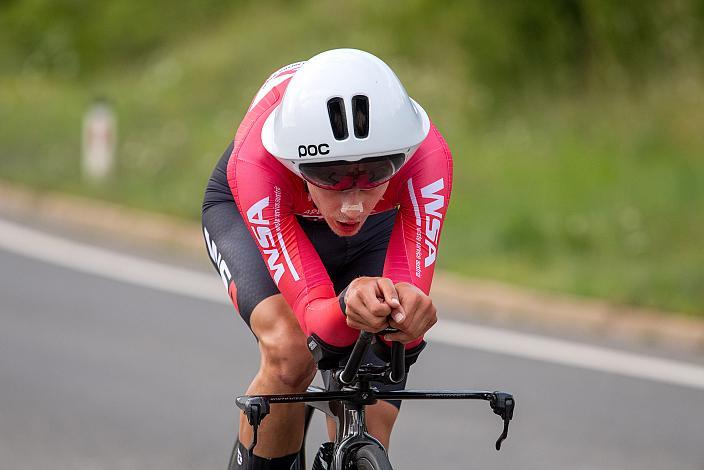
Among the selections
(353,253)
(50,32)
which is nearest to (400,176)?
(353,253)

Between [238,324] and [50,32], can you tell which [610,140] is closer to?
[238,324]

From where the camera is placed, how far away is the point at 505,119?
13.2 meters

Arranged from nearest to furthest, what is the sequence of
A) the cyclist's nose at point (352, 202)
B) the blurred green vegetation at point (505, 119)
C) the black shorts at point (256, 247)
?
the cyclist's nose at point (352, 202) < the black shorts at point (256, 247) < the blurred green vegetation at point (505, 119)

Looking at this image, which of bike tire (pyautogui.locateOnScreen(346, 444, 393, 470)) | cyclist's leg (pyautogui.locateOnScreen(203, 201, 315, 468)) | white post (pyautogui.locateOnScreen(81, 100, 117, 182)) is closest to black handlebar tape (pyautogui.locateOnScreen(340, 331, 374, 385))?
bike tire (pyautogui.locateOnScreen(346, 444, 393, 470))

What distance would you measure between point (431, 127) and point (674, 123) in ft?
27.9

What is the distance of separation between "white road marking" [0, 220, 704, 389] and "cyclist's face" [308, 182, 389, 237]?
14.3 ft

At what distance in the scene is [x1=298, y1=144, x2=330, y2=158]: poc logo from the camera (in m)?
3.73

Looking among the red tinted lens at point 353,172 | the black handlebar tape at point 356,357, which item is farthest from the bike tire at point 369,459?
the red tinted lens at point 353,172

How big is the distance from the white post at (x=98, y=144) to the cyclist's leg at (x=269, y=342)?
8298mm

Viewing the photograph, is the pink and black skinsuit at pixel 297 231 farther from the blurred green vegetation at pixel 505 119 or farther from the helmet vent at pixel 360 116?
the blurred green vegetation at pixel 505 119

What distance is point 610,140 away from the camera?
486 inches

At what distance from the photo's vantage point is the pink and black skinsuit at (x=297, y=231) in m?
3.94

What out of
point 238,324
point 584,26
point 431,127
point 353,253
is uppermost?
point 584,26

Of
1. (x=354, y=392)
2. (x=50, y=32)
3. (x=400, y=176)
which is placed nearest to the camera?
(x=354, y=392)
